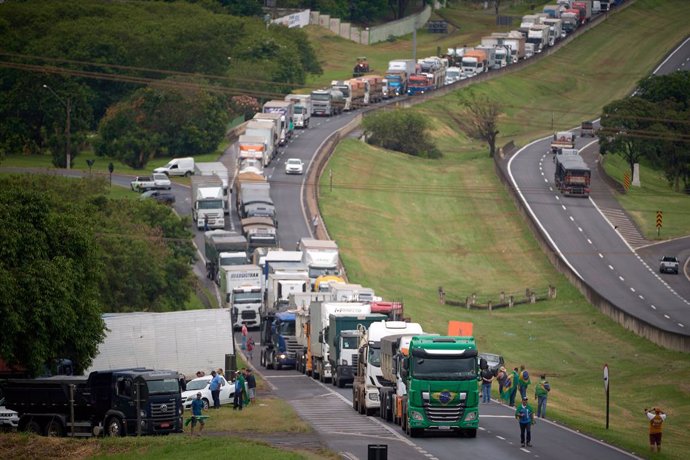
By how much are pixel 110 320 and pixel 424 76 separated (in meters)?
127

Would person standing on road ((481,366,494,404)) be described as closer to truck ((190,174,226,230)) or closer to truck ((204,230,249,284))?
truck ((204,230,249,284))

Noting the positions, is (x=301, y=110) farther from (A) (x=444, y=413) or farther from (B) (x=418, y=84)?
(A) (x=444, y=413)

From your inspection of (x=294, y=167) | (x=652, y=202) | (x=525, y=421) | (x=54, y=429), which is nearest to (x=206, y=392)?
(x=54, y=429)

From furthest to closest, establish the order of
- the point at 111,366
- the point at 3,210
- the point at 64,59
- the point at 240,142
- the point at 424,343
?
1. the point at 64,59
2. the point at 240,142
3. the point at 111,366
4. the point at 3,210
5. the point at 424,343

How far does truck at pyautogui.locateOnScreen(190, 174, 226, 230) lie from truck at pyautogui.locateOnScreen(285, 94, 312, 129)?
42820 millimetres

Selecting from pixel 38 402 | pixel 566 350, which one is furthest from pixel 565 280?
pixel 38 402

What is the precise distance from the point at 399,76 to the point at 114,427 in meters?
140

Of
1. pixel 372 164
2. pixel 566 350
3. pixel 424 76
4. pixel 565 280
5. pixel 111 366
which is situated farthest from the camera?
pixel 424 76

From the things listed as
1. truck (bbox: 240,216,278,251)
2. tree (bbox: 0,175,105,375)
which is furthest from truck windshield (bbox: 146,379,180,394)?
truck (bbox: 240,216,278,251)

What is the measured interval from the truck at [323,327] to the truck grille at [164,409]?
16.6 metres

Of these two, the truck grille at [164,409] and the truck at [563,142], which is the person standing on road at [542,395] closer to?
the truck grille at [164,409]

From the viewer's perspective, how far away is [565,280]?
346 feet

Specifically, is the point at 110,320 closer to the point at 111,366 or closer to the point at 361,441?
the point at 111,366

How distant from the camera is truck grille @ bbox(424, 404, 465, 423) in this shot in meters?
46.0
